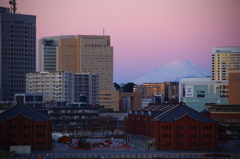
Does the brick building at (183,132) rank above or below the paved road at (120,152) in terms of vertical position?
above

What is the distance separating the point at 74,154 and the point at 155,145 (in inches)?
804

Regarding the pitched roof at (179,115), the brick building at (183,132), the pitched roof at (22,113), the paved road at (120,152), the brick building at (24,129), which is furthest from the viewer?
the pitched roof at (179,115)

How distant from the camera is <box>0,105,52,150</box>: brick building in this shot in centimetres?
12069

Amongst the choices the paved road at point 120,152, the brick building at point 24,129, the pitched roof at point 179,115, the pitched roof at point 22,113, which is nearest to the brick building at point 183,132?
the pitched roof at point 179,115

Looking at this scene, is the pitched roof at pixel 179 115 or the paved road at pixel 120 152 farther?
the pitched roof at pixel 179 115

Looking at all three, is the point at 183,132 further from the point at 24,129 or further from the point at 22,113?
the point at 22,113

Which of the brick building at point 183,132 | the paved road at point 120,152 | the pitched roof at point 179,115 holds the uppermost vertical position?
the pitched roof at point 179,115

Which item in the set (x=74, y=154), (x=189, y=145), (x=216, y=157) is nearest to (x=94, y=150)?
(x=74, y=154)

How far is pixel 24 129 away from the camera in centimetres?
12194

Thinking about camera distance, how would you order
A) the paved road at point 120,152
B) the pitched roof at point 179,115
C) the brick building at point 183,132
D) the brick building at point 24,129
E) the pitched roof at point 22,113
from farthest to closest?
the pitched roof at point 179,115 → the brick building at point 183,132 → the pitched roof at point 22,113 → the brick building at point 24,129 → the paved road at point 120,152

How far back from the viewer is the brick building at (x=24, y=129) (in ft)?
396

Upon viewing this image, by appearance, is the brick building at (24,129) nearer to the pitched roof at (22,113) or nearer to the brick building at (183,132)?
the pitched roof at (22,113)

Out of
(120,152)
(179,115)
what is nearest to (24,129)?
(120,152)

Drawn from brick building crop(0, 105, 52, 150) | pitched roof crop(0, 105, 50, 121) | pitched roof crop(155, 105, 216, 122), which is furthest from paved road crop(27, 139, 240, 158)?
pitched roof crop(155, 105, 216, 122)
